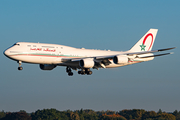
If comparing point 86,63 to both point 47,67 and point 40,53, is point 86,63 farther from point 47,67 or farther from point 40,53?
point 47,67

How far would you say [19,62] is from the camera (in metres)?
53.0

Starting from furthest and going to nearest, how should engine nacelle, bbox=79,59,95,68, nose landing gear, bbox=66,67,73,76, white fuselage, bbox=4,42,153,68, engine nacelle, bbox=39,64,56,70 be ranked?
nose landing gear, bbox=66,67,73,76
engine nacelle, bbox=39,64,56,70
engine nacelle, bbox=79,59,95,68
white fuselage, bbox=4,42,153,68

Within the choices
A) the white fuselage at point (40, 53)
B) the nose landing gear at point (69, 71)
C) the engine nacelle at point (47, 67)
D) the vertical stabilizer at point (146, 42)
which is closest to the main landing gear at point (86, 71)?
the white fuselage at point (40, 53)

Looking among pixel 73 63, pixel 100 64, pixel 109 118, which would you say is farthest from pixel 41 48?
pixel 109 118

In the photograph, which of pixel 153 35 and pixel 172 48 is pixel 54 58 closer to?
pixel 172 48

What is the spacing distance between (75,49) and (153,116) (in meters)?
71.2

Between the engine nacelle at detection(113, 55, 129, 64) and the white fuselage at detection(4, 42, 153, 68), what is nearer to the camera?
the white fuselage at detection(4, 42, 153, 68)

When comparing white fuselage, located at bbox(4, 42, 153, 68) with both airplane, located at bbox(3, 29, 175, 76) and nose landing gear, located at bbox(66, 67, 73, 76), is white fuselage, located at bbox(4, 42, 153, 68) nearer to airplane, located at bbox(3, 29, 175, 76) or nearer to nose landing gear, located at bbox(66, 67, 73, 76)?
airplane, located at bbox(3, 29, 175, 76)

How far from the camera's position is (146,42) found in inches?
2758

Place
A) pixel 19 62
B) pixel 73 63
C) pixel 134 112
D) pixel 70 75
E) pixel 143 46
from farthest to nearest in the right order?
pixel 134 112 → pixel 143 46 → pixel 70 75 → pixel 73 63 → pixel 19 62

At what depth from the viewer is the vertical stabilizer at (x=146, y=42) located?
6950 centimetres

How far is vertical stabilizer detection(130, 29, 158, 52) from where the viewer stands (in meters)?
69.5

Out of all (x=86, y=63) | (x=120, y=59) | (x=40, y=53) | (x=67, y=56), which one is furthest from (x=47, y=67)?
(x=120, y=59)

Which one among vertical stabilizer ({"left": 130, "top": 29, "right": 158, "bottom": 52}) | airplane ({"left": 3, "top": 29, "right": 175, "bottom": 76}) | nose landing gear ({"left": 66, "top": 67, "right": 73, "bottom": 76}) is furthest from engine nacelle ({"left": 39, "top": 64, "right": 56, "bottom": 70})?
vertical stabilizer ({"left": 130, "top": 29, "right": 158, "bottom": 52})
